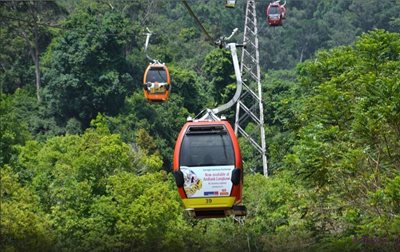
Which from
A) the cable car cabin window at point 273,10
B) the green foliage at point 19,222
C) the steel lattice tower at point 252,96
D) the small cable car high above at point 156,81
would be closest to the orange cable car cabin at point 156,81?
the small cable car high above at point 156,81

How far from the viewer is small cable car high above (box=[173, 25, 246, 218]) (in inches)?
720

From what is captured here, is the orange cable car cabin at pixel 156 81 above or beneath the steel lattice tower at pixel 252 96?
above

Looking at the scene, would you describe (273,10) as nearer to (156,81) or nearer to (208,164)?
(156,81)

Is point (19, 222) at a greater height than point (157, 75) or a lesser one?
lesser

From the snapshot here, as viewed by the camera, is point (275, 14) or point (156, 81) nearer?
point (156, 81)

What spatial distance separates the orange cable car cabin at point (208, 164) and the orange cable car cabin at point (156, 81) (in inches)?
625

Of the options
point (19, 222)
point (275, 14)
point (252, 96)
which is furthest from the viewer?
point (252, 96)

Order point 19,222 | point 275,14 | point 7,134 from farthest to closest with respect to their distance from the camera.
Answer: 1. point 275,14
2. point 7,134
3. point 19,222

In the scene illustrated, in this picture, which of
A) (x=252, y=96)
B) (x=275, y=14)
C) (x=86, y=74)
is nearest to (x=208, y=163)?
(x=275, y=14)

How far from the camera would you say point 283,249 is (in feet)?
98.4

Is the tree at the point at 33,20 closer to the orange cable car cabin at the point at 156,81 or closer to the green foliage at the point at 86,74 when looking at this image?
the green foliage at the point at 86,74

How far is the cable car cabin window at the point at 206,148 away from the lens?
18.3m

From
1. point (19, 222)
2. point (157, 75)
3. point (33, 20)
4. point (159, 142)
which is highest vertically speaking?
point (157, 75)

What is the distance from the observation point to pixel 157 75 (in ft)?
115
